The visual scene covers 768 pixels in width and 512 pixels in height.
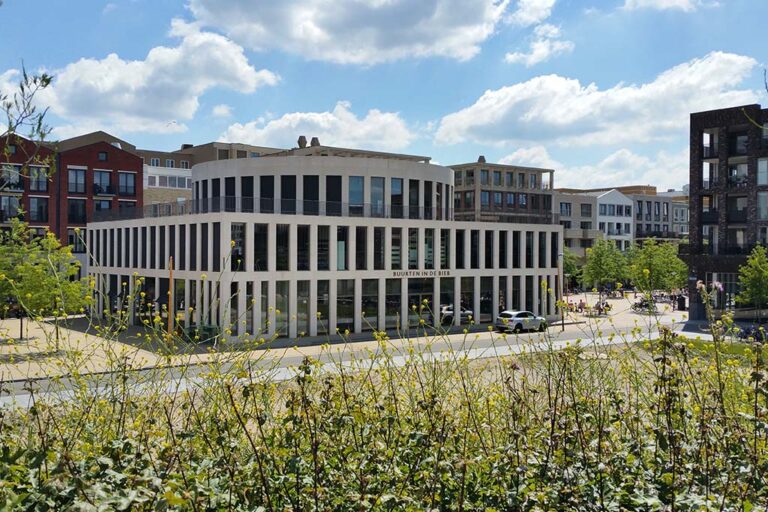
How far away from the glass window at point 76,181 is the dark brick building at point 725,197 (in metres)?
51.0

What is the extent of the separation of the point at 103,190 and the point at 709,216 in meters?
51.0

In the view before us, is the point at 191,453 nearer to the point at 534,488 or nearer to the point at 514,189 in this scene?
the point at 534,488

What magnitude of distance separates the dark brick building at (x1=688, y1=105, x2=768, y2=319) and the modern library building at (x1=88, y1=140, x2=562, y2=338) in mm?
10827

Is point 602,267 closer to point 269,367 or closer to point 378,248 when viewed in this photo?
point 378,248

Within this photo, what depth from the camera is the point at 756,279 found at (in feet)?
142

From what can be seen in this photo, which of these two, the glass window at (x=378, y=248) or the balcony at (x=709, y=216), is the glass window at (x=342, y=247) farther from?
the balcony at (x=709, y=216)

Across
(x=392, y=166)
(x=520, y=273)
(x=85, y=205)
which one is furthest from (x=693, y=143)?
(x=85, y=205)

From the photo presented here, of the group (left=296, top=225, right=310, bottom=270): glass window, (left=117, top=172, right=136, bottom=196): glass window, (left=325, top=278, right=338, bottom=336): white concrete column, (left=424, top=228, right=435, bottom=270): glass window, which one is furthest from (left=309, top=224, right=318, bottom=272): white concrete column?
(left=117, top=172, right=136, bottom=196): glass window

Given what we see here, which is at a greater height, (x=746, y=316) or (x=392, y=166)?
(x=392, y=166)

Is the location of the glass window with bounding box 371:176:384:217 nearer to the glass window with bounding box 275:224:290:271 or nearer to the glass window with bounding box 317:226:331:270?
the glass window with bounding box 317:226:331:270

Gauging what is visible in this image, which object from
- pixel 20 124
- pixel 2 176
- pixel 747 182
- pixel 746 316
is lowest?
pixel 746 316

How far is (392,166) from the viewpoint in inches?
1757

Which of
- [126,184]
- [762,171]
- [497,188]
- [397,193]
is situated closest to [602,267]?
[497,188]

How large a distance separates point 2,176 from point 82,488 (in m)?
4.77
